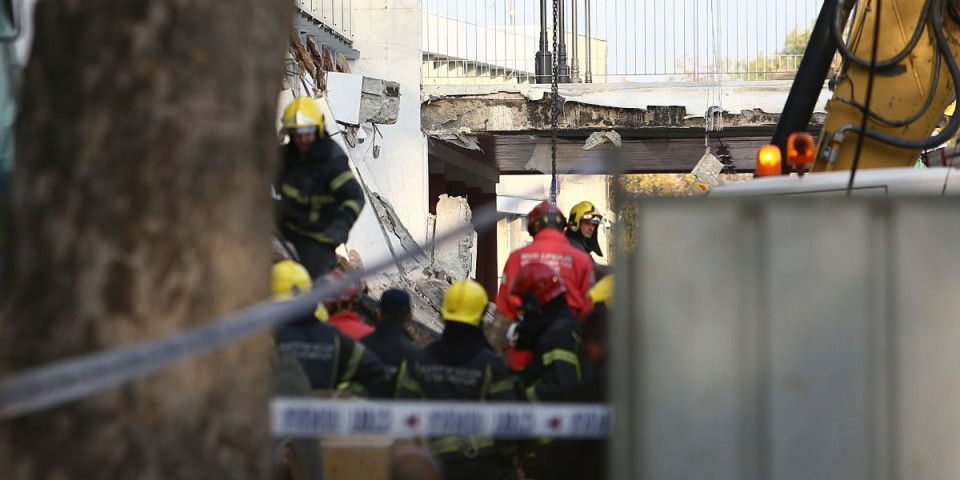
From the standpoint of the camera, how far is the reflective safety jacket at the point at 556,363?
5859 millimetres

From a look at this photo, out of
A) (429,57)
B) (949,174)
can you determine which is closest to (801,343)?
(949,174)

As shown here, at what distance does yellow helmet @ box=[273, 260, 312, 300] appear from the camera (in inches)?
249

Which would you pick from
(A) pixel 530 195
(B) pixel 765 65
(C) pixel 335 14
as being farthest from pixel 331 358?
(A) pixel 530 195

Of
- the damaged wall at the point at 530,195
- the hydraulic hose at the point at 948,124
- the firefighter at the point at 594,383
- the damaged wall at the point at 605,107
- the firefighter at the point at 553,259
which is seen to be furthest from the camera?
the damaged wall at the point at 530,195

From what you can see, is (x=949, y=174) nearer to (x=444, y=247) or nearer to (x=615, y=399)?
(x=615, y=399)

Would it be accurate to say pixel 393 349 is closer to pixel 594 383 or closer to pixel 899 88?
pixel 594 383

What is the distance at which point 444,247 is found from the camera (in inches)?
682

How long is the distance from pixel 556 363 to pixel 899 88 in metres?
3.83

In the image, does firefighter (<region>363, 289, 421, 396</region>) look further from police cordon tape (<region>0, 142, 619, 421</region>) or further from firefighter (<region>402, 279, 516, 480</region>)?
police cordon tape (<region>0, 142, 619, 421</region>)

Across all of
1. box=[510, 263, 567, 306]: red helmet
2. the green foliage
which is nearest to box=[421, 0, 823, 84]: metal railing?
the green foliage

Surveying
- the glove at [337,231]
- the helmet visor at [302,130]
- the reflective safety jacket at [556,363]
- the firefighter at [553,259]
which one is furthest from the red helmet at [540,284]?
the helmet visor at [302,130]

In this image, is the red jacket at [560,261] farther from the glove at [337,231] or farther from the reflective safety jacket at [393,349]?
the reflective safety jacket at [393,349]

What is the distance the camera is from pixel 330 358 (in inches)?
239

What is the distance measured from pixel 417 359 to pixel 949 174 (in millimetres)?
3087
